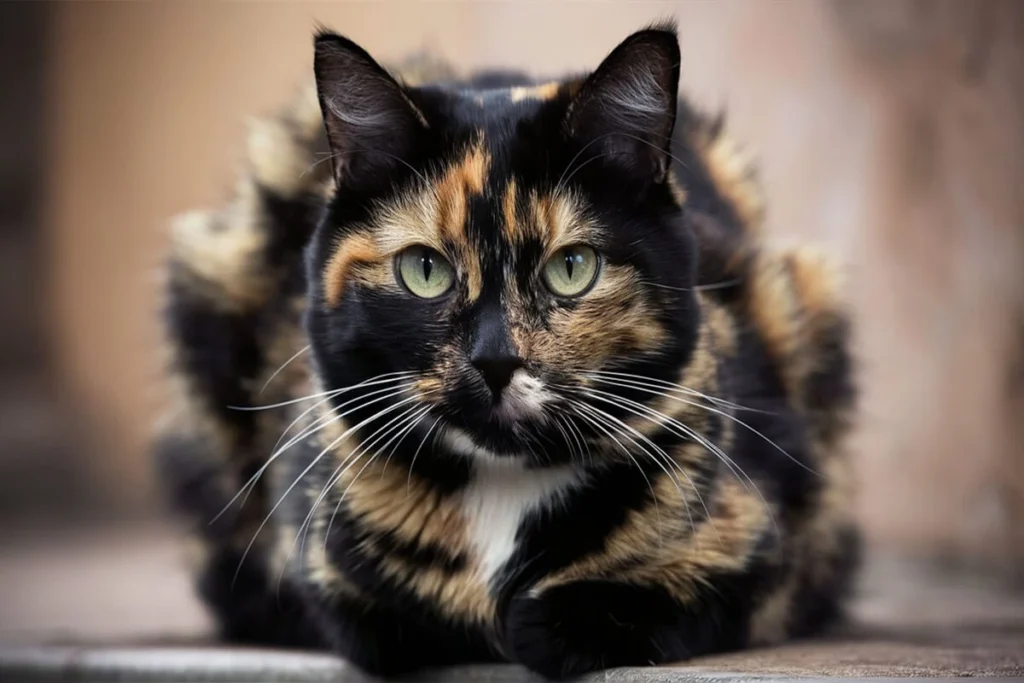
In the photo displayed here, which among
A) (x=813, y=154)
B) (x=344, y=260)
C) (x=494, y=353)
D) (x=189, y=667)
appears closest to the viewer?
(x=494, y=353)

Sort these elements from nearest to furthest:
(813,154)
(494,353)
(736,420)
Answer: (494,353) → (736,420) → (813,154)

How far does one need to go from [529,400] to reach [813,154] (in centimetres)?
214

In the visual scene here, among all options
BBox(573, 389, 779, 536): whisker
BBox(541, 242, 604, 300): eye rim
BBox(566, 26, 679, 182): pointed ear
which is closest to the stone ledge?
BBox(573, 389, 779, 536): whisker

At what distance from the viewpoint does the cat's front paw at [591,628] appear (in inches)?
62.1

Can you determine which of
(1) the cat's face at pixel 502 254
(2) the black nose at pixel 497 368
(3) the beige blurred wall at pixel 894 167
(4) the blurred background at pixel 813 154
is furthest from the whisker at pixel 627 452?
(3) the beige blurred wall at pixel 894 167

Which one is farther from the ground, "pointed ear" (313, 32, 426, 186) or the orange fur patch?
"pointed ear" (313, 32, 426, 186)

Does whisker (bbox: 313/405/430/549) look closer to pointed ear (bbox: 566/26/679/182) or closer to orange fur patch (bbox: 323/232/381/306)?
orange fur patch (bbox: 323/232/381/306)

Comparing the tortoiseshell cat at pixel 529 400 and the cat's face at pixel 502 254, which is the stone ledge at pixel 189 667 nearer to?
the tortoiseshell cat at pixel 529 400

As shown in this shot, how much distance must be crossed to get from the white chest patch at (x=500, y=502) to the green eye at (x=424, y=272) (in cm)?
26

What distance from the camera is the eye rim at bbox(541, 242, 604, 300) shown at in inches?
61.4

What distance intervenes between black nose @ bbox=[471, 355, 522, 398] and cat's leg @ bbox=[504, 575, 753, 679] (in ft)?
1.04

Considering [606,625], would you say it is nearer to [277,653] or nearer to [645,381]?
[645,381]

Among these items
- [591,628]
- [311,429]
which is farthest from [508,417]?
[311,429]

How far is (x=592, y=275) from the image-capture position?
1589 millimetres
